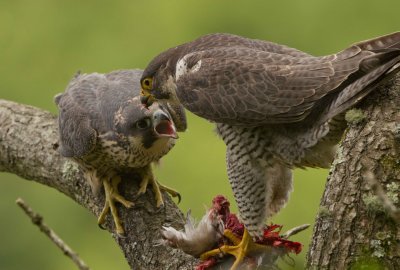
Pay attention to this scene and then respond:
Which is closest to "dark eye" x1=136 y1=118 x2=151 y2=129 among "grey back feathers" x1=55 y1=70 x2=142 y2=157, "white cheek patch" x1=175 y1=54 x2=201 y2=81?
"grey back feathers" x1=55 y1=70 x2=142 y2=157

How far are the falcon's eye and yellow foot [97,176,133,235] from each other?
55 cm

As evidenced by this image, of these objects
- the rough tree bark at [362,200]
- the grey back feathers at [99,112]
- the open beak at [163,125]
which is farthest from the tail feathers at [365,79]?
the grey back feathers at [99,112]

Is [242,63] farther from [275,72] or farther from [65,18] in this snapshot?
[65,18]

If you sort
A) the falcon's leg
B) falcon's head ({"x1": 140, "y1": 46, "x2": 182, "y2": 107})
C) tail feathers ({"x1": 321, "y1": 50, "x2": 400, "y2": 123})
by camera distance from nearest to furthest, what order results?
tail feathers ({"x1": 321, "y1": 50, "x2": 400, "y2": 123}) → falcon's head ({"x1": 140, "y1": 46, "x2": 182, "y2": 107}) → the falcon's leg

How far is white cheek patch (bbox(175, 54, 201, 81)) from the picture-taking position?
4.91 m

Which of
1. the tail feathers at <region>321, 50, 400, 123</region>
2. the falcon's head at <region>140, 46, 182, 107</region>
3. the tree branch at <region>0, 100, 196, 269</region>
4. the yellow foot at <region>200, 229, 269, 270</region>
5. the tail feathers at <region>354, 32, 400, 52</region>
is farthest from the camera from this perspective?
the falcon's head at <region>140, 46, 182, 107</region>

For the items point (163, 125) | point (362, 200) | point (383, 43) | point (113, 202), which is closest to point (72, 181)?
point (113, 202)

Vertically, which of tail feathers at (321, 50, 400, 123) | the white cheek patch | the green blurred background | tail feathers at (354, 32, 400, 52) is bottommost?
the green blurred background

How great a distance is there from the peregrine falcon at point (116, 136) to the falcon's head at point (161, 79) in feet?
0.26

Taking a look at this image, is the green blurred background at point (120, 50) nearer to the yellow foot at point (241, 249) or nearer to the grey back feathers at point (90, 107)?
the grey back feathers at point (90, 107)

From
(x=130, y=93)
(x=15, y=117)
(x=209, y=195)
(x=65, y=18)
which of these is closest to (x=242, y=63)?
(x=130, y=93)

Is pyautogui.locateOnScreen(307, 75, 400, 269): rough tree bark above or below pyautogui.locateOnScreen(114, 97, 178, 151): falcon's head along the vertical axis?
above

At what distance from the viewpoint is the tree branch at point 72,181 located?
5.04 meters

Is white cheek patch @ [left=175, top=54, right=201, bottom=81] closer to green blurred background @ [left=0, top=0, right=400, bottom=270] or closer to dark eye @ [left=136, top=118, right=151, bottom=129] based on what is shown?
dark eye @ [left=136, top=118, right=151, bottom=129]
